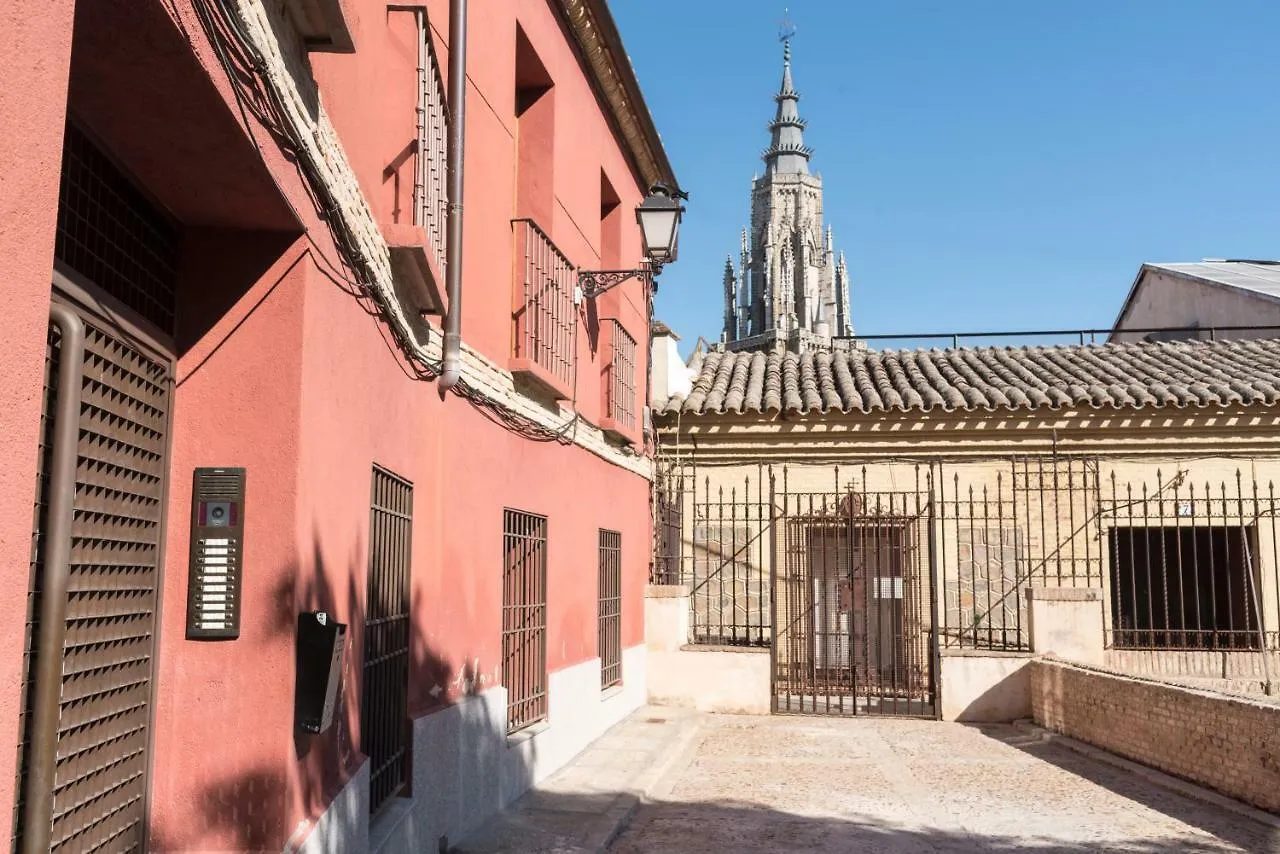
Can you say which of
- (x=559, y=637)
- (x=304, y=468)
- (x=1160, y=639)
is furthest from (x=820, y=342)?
(x=304, y=468)

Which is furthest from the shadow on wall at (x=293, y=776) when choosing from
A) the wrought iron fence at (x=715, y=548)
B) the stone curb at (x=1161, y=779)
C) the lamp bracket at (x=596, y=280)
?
the wrought iron fence at (x=715, y=548)

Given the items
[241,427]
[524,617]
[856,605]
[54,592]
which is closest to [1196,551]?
[856,605]

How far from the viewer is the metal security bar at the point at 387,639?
487 cm

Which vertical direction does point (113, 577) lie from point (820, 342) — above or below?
below

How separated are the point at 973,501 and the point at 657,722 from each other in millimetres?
4411

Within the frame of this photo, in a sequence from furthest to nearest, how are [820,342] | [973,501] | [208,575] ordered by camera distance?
[820,342] → [973,501] → [208,575]

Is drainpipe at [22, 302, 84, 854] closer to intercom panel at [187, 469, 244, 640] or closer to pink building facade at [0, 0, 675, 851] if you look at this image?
pink building facade at [0, 0, 675, 851]

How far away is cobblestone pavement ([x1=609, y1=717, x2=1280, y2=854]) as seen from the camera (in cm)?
674

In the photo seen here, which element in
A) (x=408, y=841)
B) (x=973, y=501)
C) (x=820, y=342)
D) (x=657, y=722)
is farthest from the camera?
(x=820, y=342)

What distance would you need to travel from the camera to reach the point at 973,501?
13023mm

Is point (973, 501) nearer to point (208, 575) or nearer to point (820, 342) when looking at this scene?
point (208, 575)

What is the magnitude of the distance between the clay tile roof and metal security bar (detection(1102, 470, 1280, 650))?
1.00 metres

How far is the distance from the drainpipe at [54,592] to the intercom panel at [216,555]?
1.07 metres

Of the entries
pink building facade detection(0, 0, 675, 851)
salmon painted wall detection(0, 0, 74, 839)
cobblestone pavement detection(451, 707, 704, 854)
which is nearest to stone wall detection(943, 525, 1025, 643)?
cobblestone pavement detection(451, 707, 704, 854)
